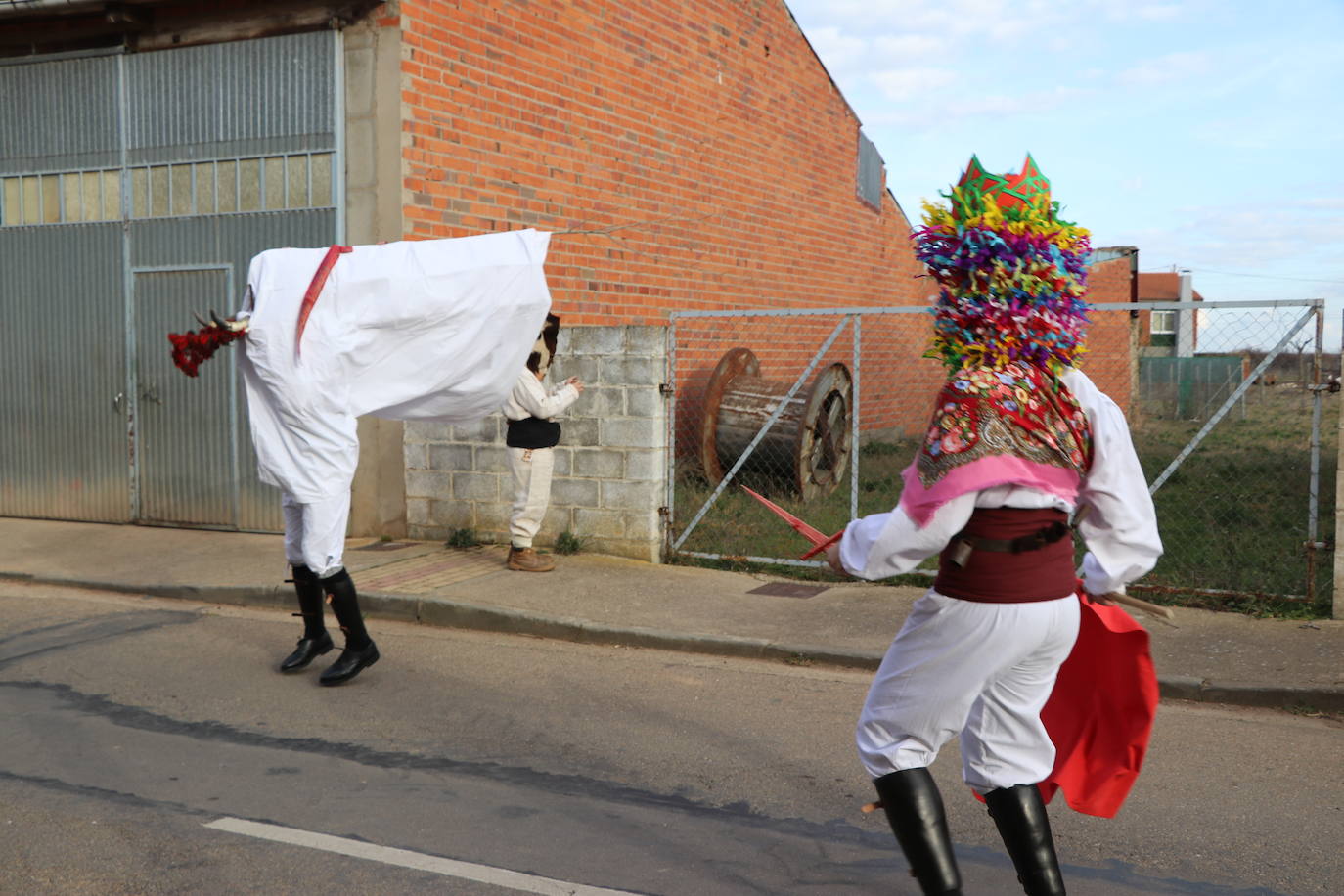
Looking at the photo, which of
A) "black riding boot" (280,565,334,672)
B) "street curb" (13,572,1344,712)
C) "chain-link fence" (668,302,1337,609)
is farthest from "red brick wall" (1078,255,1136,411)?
"black riding boot" (280,565,334,672)

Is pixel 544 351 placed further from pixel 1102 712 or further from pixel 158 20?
pixel 1102 712

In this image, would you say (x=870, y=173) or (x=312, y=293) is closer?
(x=312, y=293)

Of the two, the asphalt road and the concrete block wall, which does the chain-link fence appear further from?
the asphalt road

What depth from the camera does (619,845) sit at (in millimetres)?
4066

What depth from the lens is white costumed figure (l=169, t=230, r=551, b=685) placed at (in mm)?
5547

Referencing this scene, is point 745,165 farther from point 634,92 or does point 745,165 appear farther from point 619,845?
point 619,845

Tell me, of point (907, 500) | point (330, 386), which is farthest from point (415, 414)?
point (907, 500)

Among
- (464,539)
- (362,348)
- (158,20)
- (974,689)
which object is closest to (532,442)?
(464,539)

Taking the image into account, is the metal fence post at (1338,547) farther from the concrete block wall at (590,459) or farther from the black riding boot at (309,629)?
the black riding boot at (309,629)

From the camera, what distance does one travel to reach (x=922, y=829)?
3016 mm

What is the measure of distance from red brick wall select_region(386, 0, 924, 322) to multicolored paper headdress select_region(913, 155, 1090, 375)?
23.8 ft

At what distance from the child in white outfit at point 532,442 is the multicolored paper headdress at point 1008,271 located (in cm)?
521

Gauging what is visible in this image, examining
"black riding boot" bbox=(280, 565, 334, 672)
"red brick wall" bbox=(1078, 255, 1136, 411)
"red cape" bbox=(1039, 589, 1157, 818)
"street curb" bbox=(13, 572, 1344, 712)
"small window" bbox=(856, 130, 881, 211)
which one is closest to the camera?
"red cape" bbox=(1039, 589, 1157, 818)

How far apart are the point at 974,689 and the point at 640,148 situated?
33.7 feet
